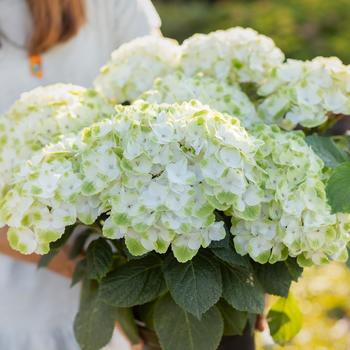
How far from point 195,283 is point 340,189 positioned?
240 mm

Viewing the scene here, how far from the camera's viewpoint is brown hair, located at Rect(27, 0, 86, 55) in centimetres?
182

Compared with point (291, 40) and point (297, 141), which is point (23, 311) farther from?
point (291, 40)

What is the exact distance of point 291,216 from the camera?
1122 millimetres

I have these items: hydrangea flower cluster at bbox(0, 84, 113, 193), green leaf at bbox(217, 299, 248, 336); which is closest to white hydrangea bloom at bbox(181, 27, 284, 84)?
hydrangea flower cluster at bbox(0, 84, 113, 193)

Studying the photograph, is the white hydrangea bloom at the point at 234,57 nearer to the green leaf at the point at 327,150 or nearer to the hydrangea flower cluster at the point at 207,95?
the hydrangea flower cluster at the point at 207,95

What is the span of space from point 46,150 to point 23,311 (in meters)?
0.72

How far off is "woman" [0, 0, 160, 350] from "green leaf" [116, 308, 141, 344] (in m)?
0.36

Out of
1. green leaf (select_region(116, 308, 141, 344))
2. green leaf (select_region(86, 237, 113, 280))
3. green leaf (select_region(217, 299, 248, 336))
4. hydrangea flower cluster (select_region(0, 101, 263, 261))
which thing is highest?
hydrangea flower cluster (select_region(0, 101, 263, 261))

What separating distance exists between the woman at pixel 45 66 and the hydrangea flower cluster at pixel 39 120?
1.44 ft

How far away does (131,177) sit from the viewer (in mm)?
1089

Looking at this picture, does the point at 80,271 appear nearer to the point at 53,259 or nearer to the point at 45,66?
the point at 53,259

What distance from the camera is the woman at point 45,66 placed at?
180 cm

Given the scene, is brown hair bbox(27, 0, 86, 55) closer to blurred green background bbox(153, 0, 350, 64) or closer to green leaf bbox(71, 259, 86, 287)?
green leaf bbox(71, 259, 86, 287)

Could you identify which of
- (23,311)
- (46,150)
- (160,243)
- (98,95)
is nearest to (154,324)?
(160,243)
